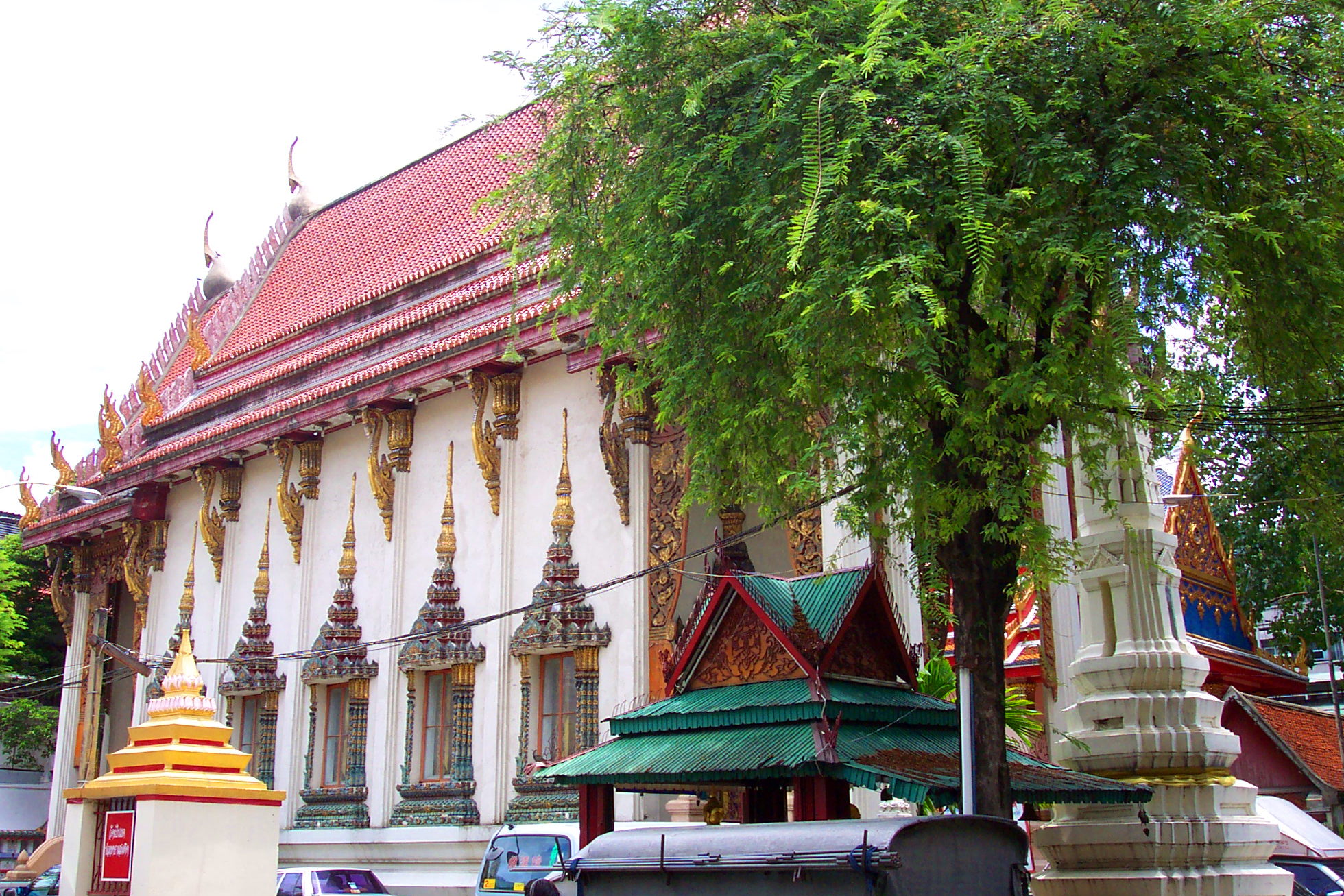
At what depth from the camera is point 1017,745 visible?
1044cm

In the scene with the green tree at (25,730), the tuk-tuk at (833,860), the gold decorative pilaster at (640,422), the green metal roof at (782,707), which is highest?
the gold decorative pilaster at (640,422)

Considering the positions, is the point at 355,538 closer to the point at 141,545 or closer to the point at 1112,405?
the point at 141,545

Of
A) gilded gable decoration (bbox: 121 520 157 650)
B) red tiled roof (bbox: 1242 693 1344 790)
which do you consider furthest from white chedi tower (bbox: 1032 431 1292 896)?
gilded gable decoration (bbox: 121 520 157 650)

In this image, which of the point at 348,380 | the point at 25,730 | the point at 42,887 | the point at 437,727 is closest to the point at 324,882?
the point at 437,727

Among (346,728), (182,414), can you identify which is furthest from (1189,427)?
(182,414)

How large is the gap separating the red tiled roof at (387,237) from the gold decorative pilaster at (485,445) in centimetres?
283

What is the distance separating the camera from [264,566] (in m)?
20.6

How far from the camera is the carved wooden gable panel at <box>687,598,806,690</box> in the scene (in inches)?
365

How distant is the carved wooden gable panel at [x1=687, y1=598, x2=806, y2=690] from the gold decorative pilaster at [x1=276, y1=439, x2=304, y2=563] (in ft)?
38.5

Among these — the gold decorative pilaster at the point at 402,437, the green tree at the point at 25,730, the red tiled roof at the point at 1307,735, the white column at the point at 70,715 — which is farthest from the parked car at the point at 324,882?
the green tree at the point at 25,730

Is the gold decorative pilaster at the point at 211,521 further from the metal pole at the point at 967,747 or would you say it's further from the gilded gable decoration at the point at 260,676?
the metal pole at the point at 967,747

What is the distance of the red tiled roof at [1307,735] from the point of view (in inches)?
617

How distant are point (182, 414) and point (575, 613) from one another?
10.9 metres

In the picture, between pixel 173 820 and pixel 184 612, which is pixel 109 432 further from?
pixel 173 820
